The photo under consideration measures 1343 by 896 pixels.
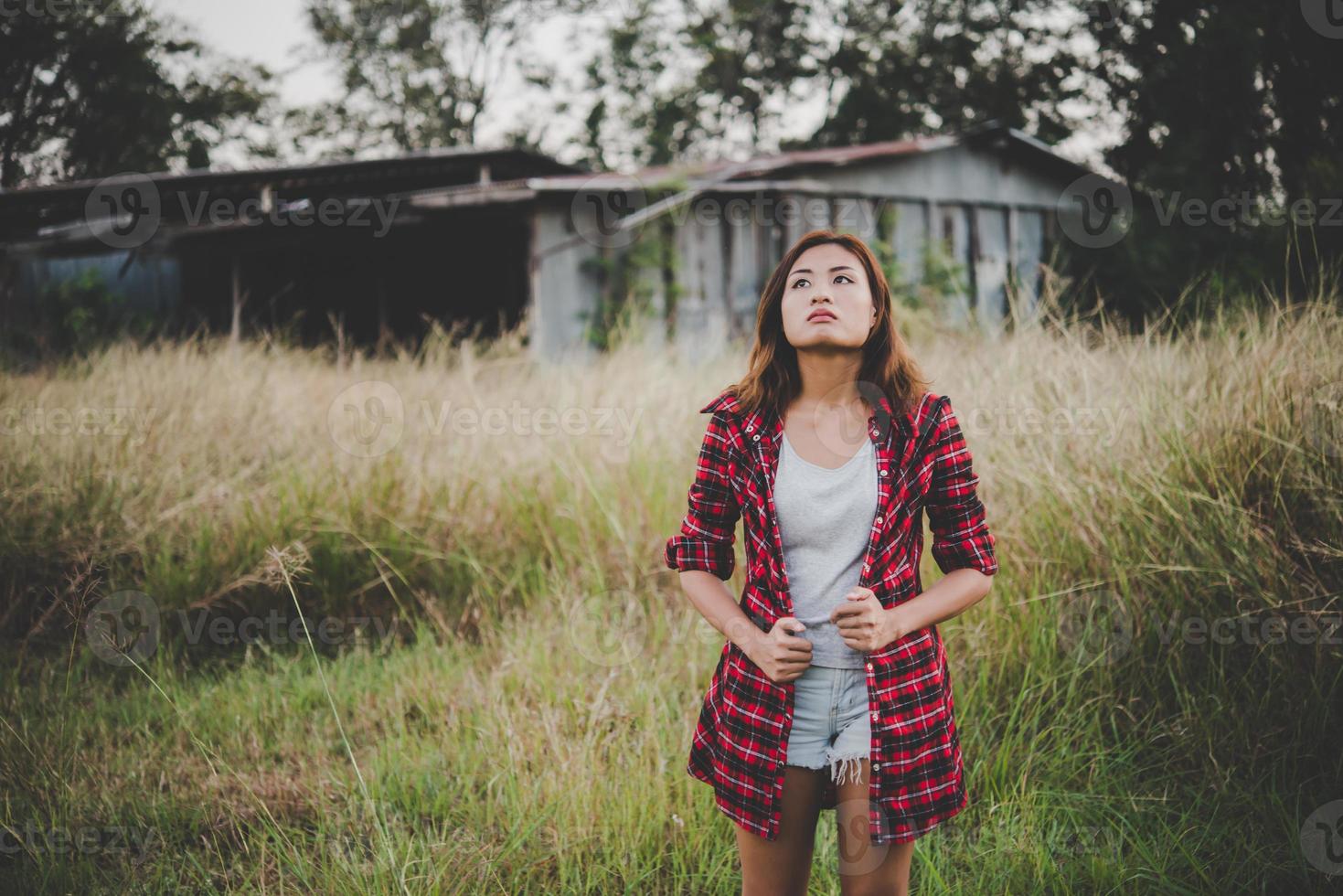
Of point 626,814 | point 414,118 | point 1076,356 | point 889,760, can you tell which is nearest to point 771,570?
point 889,760

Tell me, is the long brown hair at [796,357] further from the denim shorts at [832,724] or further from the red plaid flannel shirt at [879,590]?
the denim shorts at [832,724]

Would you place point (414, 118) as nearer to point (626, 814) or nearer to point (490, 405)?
point (490, 405)

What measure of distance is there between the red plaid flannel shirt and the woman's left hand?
4.0 inches

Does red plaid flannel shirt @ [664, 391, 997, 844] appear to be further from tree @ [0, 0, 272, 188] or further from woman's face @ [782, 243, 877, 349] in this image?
tree @ [0, 0, 272, 188]

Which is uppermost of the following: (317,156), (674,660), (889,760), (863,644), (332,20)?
(332,20)

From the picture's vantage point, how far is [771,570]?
5.35 feet

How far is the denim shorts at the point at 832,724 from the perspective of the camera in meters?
1.57

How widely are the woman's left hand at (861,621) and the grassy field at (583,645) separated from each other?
3.59 feet

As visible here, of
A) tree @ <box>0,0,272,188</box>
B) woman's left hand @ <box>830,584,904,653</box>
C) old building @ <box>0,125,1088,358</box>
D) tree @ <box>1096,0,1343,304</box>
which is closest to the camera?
woman's left hand @ <box>830,584,904,653</box>

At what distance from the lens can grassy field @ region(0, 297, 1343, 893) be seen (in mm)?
2312

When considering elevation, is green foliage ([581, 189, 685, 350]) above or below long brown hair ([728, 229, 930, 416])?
above

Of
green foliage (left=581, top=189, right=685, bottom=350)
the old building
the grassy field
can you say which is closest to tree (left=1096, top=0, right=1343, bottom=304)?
the grassy field

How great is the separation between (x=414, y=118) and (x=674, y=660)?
1079 inches

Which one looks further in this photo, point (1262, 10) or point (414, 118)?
point (414, 118)
